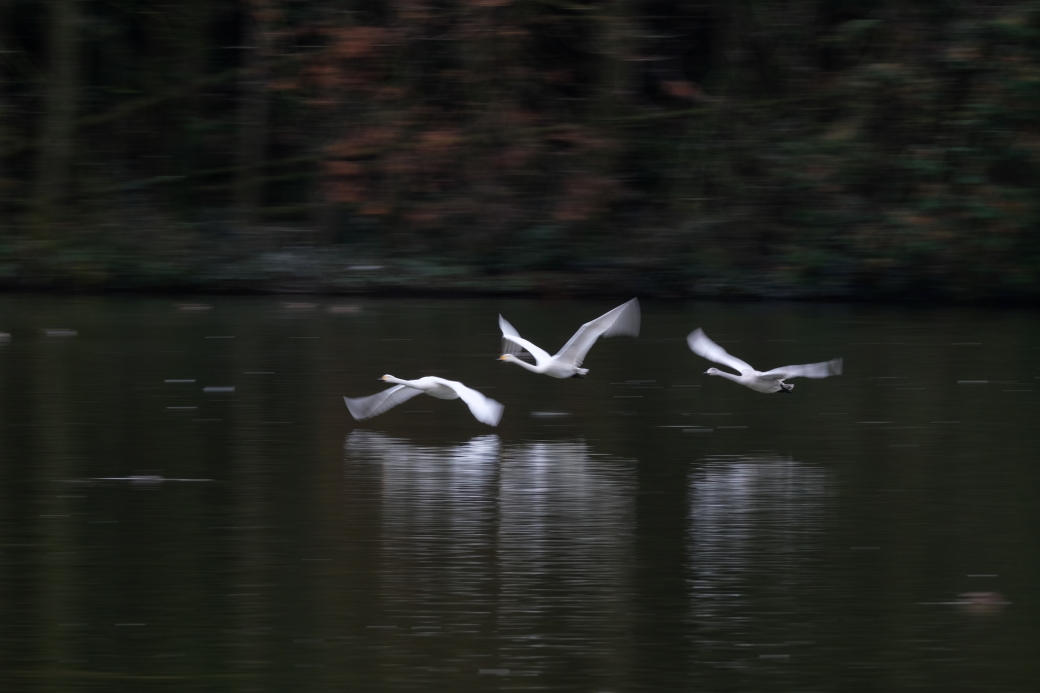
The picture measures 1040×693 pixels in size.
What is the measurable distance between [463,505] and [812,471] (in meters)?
1.99

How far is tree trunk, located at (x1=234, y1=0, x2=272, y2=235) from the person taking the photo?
21.8 m

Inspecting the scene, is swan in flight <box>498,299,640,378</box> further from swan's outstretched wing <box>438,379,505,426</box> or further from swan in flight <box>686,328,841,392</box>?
swan's outstretched wing <box>438,379,505,426</box>

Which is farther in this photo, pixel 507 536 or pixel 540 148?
pixel 540 148

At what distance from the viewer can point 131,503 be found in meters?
7.11

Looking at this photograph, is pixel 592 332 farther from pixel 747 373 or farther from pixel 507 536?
pixel 507 536

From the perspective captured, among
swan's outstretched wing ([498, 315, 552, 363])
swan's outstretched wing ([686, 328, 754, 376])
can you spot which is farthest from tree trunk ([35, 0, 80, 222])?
swan's outstretched wing ([686, 328, 754, 376])

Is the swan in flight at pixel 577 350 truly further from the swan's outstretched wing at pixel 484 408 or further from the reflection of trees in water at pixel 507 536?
the swan's outstretched wing at pixel 484 408

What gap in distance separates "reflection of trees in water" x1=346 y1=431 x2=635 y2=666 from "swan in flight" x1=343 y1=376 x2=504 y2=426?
243 mm

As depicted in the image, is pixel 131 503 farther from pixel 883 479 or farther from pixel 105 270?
pixel 105 270

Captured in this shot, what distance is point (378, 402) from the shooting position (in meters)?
9.18

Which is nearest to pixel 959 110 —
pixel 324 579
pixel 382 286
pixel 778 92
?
pixel 778 92

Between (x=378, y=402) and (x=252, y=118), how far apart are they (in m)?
13.9

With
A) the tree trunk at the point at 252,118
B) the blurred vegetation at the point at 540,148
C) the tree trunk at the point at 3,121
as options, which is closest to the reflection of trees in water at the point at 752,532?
the blurred vegetation at the point at 540,148

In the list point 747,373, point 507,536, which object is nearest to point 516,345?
point 747,373
